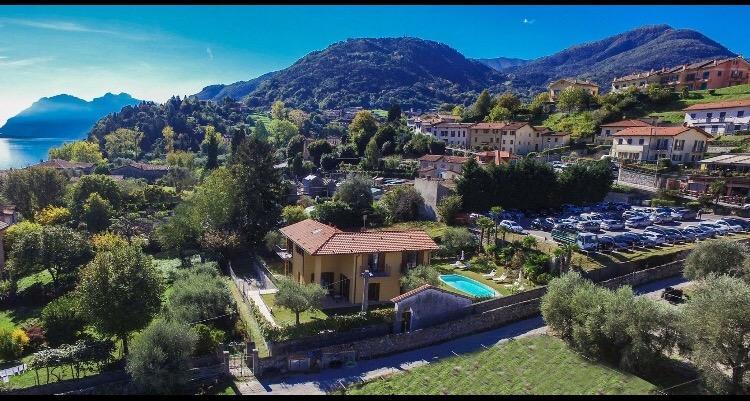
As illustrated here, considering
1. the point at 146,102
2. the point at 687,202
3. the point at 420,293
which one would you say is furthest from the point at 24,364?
the point at 146,102

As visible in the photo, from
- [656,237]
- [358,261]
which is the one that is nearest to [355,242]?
[358,261]

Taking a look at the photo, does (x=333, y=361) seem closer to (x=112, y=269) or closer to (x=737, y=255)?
(x=112, y=269)

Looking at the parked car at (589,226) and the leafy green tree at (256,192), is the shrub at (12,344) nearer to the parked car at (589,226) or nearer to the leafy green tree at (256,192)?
the leafy green tree at (256,192)

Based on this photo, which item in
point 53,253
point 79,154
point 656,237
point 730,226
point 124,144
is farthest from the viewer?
point 124,144

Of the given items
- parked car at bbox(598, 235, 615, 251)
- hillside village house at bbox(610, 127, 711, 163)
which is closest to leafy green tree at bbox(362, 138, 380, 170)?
hillside village house at bbox(610, 127, 711, 163)

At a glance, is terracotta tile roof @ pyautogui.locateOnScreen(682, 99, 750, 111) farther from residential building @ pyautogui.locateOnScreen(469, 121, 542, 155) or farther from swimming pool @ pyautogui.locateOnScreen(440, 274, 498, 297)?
swimming pool @ pyautogui.locateOnScreen(440, 274, 498, 297)

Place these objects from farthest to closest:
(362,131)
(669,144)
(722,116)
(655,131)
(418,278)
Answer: (362,131) → (722,116) → (655,131) → (669,144) → (418,278)

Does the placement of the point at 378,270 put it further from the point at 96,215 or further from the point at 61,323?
the point at 96,215

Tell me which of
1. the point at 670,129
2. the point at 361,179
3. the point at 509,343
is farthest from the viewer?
the point at 670,129
